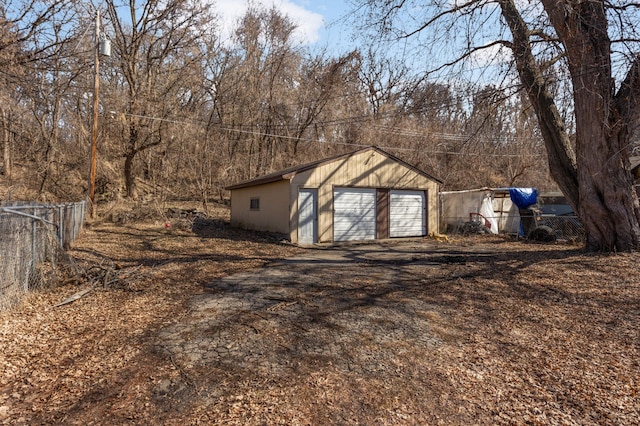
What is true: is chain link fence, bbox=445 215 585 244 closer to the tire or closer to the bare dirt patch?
the tire

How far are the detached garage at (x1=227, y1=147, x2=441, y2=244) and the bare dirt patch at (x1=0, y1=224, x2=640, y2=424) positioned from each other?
222 inches

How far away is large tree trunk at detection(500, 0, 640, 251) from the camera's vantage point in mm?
7047

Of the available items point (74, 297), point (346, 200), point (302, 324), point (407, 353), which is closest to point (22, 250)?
point (74, 297)

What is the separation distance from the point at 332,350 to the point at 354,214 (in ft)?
33.8

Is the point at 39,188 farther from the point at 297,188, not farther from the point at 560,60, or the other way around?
the point at 560,60

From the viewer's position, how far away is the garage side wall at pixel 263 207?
13.2 m

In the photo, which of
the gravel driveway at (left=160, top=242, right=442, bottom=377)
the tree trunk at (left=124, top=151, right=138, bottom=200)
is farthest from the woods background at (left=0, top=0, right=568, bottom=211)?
the gravel driveway at (left=160, top=242, right=442, bottom=377)

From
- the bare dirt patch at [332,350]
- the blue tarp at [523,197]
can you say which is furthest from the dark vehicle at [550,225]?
the bare dirt patch at [332,350]

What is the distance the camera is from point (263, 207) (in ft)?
48.7

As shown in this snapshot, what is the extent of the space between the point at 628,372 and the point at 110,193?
69.5ft

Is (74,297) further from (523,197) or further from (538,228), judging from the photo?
(523,197)

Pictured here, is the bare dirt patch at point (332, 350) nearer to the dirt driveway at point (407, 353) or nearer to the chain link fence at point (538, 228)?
the dirt driveway at point (407, 353)

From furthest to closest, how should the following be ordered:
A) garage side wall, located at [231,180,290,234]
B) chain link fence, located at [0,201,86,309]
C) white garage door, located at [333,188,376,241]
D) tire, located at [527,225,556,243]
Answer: white garage door, located at [333,188,376,241], garage side wall, located at [231,180,290,234], tire, located at [527,225,556,243], chain link fence, located at [0,201,86,309]

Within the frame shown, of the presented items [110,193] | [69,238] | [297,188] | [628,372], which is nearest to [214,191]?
[110,193]
